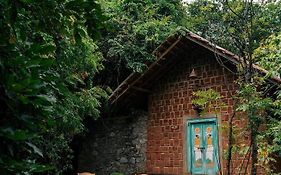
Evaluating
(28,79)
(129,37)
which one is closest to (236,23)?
(129,37)

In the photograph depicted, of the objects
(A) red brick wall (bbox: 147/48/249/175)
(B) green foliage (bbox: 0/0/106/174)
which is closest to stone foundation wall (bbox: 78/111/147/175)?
(A) red brick wall (bbox: 147/48/249/175)

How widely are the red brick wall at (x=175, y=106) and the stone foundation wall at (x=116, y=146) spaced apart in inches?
17.7

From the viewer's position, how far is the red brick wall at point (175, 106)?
8.30 meters

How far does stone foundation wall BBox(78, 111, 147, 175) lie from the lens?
9.49 meters

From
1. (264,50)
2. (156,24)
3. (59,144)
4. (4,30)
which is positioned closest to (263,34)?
(156,24)

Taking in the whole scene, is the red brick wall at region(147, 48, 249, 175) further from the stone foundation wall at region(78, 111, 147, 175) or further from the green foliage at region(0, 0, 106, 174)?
the green foliage at region(0, 0, 106, 174)

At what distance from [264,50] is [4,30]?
5.13 meters

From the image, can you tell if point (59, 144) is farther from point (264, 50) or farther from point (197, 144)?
point (264, 50)

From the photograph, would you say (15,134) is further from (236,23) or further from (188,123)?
(188,123)

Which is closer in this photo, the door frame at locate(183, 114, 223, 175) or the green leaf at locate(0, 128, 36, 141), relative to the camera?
the green leaf at locate(0, 128, 36, 141)

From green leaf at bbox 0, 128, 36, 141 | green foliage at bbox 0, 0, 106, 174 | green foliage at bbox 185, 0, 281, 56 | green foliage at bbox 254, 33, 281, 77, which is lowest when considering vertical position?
green leaf at bbox 0, 128, 36, 141

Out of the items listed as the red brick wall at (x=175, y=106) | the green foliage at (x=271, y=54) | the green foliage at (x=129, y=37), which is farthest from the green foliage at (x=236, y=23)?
the green foliage at (x=129, y=37)

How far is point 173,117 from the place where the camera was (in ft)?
29.0

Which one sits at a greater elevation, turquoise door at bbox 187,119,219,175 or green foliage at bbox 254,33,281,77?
green foliage at bbox 254,33,281,77
